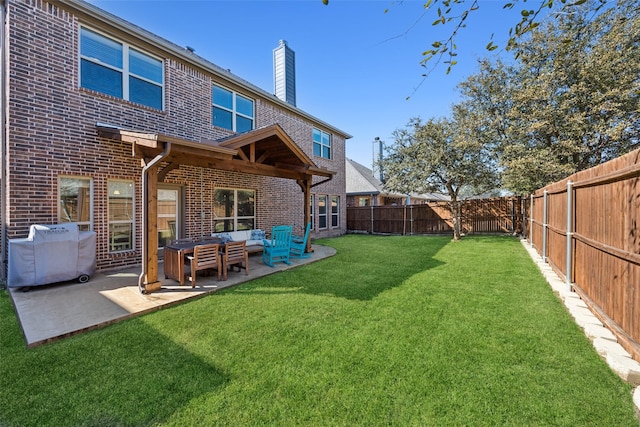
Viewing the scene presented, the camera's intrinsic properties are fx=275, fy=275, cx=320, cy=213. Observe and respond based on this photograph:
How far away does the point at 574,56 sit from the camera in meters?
10.9

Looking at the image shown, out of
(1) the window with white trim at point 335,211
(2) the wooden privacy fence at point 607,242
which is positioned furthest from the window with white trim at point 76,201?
(1) the window with white trim at point 335,211

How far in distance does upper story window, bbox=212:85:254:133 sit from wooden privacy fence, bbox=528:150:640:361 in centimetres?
941

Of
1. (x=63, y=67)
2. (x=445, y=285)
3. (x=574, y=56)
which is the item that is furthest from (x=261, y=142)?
(x=574, y=56)

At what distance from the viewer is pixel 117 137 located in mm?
5895

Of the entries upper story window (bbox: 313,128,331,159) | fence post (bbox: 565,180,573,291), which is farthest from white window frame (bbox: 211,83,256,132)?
fence post (bbox: 565,180,573,291)

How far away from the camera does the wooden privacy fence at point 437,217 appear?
1463 cm

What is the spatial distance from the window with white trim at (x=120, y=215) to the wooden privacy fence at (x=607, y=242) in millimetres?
9188

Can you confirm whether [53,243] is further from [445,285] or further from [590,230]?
[590,230]

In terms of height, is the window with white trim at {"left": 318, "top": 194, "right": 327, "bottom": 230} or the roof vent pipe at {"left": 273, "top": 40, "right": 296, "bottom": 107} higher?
the roof vent pipe at {"left": 273, "top": 40, "right": 296, "bottom": 107}

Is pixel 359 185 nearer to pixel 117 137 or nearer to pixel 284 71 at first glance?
pixel 284 71

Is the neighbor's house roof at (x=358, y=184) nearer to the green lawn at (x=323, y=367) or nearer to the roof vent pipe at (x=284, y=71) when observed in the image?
the roof vent pipe at (x=284, y=71)

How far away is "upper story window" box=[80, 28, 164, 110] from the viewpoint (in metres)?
6.35

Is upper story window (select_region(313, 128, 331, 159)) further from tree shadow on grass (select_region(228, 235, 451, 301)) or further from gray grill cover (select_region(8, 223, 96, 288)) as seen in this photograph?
gray grill cover (select_region(8, 223, 96, 288))

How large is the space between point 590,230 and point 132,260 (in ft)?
31.0
